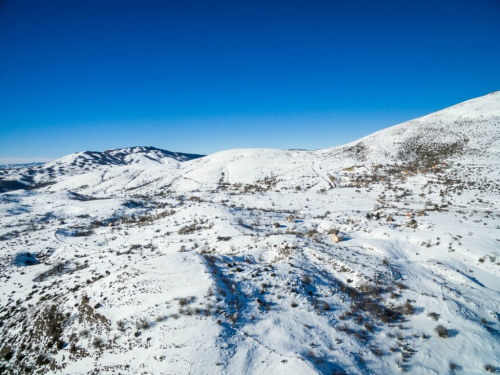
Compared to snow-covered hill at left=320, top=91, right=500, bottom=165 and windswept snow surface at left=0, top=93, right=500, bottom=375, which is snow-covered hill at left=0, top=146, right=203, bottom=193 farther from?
snow-covered hill at left=320, top=91, right=500, bottom=165

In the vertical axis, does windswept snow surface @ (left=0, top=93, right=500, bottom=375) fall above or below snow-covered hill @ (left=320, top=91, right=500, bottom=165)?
below

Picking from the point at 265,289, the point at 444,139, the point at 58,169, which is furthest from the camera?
the point at 58,169

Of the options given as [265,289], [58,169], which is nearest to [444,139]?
[265,289]

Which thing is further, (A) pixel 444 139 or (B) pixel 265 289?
(A) pixel 444 139

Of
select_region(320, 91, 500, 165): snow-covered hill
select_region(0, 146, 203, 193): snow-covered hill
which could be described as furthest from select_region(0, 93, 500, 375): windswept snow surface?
select_region(0, 146, 203, 193): snow-covered hill

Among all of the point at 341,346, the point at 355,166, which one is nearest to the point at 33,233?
the point at 341,346

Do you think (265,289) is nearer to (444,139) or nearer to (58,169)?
(444,139)

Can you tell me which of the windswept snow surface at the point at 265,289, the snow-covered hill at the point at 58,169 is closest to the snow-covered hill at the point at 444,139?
the windswept snow surface at the point at 265,289

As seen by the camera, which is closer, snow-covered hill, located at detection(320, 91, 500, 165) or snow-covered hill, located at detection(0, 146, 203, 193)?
snow-covered hill, located at detection(320, 91, 500, 165)
